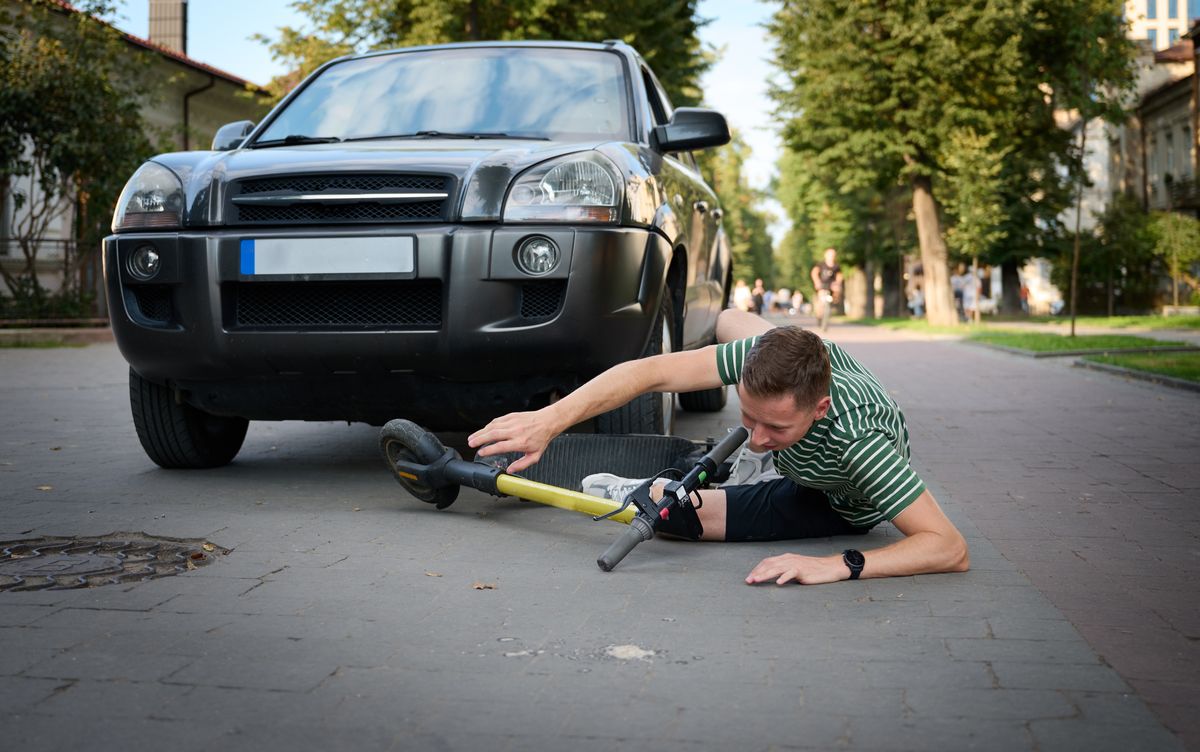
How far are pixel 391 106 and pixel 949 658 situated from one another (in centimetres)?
423

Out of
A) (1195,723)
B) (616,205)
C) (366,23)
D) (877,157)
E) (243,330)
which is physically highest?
(366,23)

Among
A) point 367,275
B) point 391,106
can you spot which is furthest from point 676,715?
point 391,106

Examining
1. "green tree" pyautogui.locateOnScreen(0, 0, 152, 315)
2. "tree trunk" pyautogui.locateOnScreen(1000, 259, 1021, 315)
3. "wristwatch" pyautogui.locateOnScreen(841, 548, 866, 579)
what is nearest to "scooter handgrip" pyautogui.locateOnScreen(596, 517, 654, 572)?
"wristwatch" pyautogui.locateOnScreen(841, 548, 866, 579)

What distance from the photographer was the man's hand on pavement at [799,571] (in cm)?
393

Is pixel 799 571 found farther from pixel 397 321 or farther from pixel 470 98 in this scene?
pixel 470 98

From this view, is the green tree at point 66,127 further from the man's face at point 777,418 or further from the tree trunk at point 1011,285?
the tree trunk at point 1011,285

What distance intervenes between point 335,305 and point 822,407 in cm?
218

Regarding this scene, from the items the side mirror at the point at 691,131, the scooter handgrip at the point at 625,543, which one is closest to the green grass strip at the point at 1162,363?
the side mirror at the point at 691,131

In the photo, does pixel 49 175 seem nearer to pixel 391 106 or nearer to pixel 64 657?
pixel 391 106

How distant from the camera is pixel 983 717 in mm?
2783

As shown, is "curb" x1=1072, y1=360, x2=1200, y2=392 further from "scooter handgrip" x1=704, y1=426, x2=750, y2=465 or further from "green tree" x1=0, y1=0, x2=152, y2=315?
"green tree" x1=0, y1=0, x2=152, y2=315

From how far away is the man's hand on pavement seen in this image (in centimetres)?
393

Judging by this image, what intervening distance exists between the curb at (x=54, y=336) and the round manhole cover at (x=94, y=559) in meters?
16.1

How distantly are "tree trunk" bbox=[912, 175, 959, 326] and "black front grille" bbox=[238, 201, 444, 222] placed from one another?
27946mm
